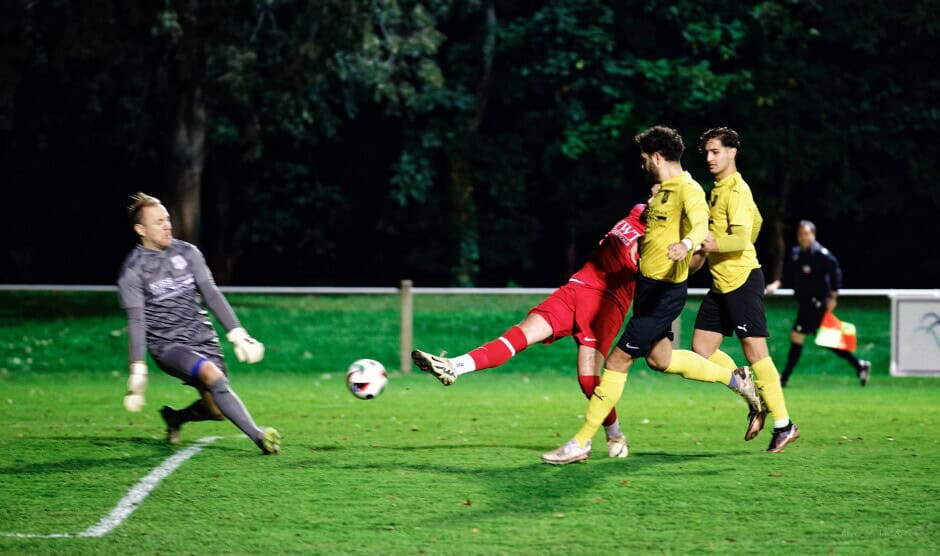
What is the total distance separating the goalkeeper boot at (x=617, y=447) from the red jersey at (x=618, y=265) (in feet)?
2.87

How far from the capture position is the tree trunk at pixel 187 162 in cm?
2408

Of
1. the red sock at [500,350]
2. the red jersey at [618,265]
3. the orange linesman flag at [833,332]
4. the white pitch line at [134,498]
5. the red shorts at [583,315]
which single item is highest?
the red jersey at [618,265]

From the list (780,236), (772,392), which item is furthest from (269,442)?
(780,236)

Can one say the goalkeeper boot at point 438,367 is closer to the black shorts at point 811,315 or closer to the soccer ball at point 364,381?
the soccer ball at point 364,381

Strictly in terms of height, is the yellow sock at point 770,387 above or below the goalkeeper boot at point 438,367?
below

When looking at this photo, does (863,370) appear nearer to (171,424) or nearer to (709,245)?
(709,245)

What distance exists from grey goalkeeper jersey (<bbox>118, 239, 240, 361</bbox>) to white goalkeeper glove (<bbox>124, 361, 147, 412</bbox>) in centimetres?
31

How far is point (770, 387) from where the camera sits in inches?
356

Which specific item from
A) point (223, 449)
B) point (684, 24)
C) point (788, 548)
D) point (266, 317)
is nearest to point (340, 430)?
point (223, 449)

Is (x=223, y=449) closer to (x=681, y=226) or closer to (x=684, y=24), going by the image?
(x=681, y=226)

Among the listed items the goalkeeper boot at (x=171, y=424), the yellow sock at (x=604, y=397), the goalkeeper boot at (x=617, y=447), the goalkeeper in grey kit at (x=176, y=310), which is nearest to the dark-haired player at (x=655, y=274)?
the yellow sock at (x=604, y=397)

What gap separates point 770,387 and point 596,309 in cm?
134

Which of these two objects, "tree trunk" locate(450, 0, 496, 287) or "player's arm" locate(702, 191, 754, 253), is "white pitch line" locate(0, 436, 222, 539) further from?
"tree trunk" locate(450, 0, 496, 287)

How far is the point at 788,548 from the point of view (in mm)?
6008
